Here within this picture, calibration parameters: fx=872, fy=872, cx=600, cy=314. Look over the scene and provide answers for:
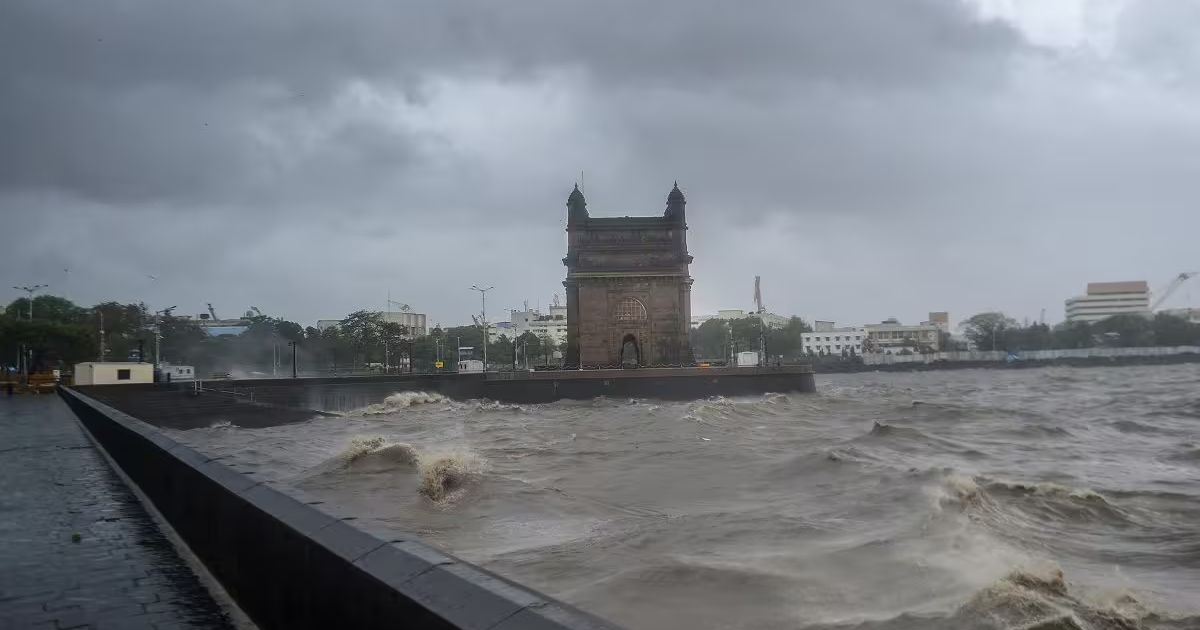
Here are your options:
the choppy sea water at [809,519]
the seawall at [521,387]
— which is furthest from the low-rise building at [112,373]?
the choppy sea water at [809,519]

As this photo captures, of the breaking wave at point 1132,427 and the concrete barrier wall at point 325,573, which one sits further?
the breaking wave at point 1132,427

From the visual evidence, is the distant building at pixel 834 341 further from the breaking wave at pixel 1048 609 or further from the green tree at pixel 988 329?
the breaking wave at pixel 1048 609

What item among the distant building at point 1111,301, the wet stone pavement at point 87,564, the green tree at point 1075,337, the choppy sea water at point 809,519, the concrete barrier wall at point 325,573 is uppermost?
the distant building at point 1111,301

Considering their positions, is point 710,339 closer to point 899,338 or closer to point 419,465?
point 899,338

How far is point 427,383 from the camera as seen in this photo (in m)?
51.3

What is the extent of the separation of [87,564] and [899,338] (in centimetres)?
18624

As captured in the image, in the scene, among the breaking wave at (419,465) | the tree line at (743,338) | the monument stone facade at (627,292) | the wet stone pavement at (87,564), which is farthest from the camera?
the tree line at (743,338)

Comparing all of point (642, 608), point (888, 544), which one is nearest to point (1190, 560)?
point (888, 544)

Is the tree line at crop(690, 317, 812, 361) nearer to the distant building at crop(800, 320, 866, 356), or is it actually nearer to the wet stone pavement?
the distant building at crop(800, 320, 866, 356)

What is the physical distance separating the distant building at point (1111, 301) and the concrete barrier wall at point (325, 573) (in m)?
200

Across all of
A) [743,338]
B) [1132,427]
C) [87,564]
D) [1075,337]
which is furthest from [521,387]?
[1075,337]

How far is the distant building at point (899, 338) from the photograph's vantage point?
169 metres

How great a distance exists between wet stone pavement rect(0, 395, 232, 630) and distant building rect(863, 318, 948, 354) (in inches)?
6577

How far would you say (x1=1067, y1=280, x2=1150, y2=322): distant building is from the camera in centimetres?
18062
